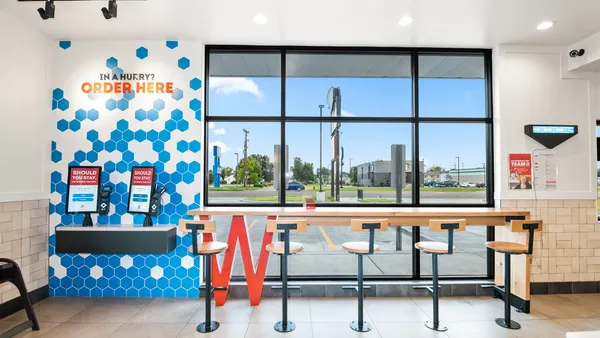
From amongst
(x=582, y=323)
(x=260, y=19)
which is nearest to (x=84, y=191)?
(x=260, y=19)

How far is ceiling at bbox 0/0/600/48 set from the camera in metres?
3.17

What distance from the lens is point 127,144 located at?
3.95m

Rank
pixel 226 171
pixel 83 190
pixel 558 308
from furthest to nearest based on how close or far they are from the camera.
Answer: pixel 226 171 < pixel 83 190 < pixel 558 308

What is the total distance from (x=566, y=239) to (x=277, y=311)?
12.6ft

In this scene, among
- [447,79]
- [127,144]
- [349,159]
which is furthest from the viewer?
[349,159]

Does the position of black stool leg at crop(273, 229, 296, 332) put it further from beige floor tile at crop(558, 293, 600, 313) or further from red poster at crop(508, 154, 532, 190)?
beige floor tile at crop(558, 293, 600, 313)

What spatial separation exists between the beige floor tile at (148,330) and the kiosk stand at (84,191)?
1.41 m

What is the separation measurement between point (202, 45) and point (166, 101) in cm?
89

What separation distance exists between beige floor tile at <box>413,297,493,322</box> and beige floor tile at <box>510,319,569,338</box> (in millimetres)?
329

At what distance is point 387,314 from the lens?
340 centimetres

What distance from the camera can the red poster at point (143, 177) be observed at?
12.3 feet

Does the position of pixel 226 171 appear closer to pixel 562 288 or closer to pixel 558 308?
pixel 558 308

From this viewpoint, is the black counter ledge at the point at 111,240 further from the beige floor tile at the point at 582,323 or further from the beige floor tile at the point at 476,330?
the beige floor tile at the point at 582,323

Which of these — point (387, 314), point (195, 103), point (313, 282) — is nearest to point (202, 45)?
point (195, 103)
